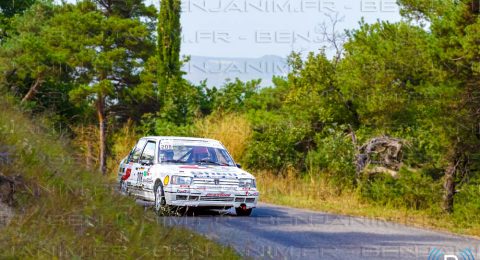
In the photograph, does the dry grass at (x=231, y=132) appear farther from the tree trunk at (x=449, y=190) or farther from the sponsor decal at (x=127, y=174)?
the tree trunk at (x=449, y=190)

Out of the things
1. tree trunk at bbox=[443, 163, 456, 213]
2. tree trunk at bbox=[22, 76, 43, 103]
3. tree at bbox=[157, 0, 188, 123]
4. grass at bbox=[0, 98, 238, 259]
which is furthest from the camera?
tree at bbox=[157, 0, 188, 123]

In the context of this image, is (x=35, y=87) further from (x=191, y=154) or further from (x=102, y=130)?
(x=191, y=154)

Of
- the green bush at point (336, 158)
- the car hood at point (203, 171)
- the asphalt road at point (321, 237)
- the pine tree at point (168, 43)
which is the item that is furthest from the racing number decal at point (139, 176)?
the pine tree at point (168, 43)

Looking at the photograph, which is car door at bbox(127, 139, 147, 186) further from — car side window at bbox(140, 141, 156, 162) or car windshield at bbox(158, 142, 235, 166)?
car windshield at bbox(158, 142, 235, 166)

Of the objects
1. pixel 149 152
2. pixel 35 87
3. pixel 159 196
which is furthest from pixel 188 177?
pixel 35 87

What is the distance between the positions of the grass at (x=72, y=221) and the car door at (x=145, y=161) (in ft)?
12.9

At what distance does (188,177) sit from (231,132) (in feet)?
44.6

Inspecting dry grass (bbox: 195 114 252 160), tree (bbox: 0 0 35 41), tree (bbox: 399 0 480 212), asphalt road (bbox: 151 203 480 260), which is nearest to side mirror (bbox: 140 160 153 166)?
asphalt road (bbox: 151 203 480 260)

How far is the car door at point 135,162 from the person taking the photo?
15797 millimetres

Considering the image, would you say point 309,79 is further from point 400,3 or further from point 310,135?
point 400,3


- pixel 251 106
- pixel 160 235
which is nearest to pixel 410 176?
pixel 160 235

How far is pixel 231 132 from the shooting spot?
27547 millimetres

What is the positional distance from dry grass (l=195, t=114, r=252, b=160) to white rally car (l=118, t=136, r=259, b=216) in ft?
35.2

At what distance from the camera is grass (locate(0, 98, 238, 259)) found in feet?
24.0
